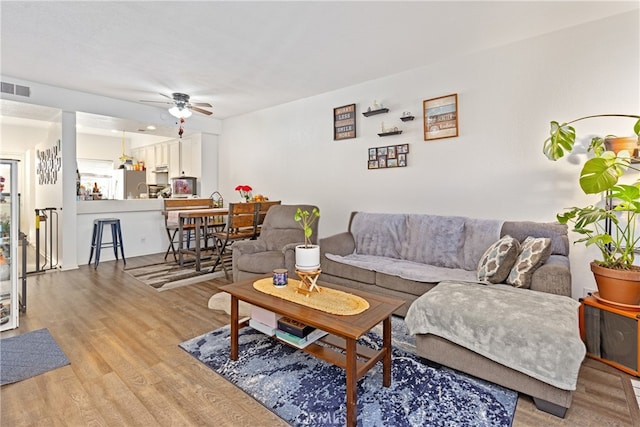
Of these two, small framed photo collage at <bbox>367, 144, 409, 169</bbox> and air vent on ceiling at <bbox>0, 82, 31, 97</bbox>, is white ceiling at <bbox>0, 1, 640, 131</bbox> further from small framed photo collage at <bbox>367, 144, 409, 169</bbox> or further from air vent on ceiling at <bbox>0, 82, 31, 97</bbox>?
small framed photo collage at <bbox>367, 144, 409, 169</bbox>

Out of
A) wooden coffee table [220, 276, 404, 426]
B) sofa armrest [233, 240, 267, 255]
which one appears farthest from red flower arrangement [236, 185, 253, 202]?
wooden coffee table [220, 276, 404, 426]

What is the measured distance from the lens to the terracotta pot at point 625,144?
2.29 meters

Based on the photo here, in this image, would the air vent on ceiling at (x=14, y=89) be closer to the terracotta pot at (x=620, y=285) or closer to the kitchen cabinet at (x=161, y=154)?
the kitchen cabinet at (x=161, y=154)

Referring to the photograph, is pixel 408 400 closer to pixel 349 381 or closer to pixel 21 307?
pixel 349 381

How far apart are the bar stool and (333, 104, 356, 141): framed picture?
375 centimetres

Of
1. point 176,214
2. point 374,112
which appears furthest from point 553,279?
point 176,214

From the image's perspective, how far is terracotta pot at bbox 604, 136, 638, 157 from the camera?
229cm

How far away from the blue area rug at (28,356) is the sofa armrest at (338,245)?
2.30 meters

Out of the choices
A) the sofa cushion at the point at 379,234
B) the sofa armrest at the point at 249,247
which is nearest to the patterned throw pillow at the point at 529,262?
the sofa cushion at the point at 379,234

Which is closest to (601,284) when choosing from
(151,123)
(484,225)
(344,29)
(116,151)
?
(484,225)

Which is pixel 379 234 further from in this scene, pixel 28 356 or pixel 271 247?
pixel 28 356

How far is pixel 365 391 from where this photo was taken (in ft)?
5.96

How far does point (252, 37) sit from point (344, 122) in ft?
5.73

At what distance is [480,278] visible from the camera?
8.07 ft
